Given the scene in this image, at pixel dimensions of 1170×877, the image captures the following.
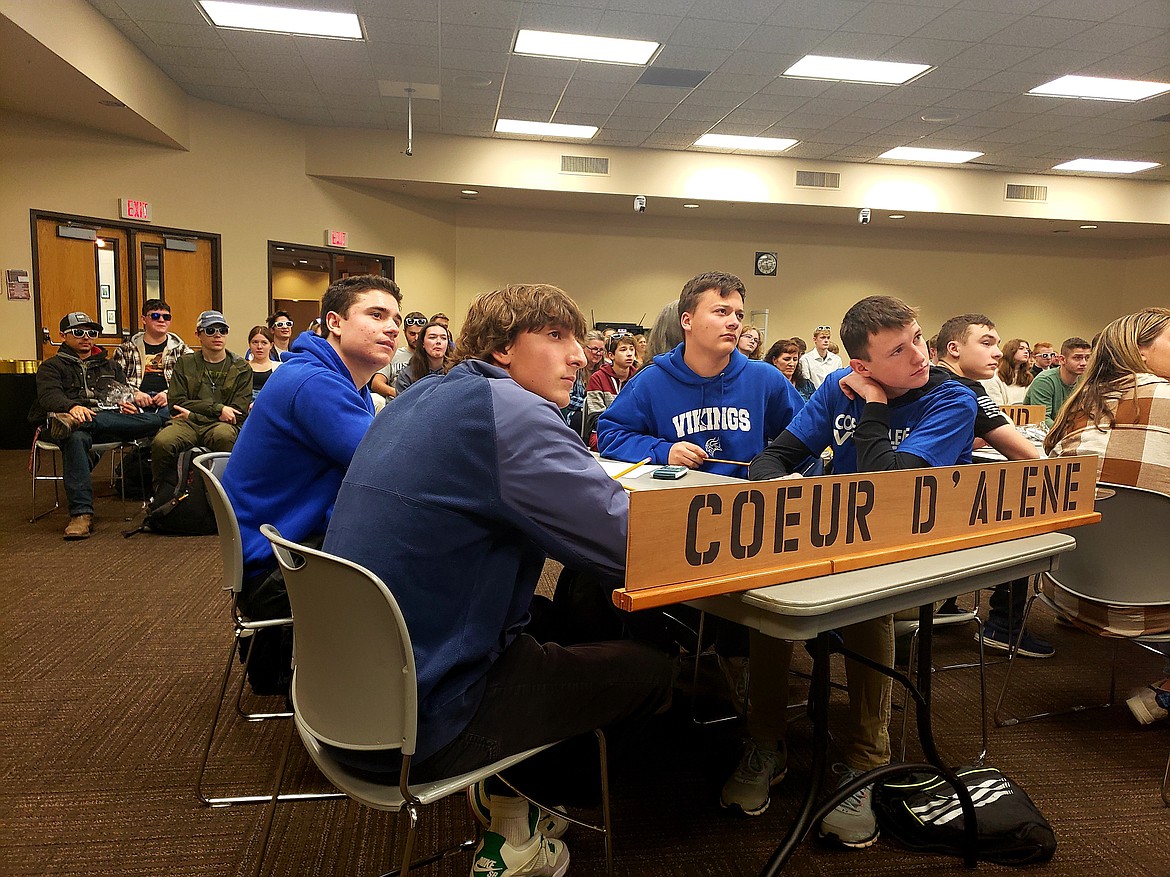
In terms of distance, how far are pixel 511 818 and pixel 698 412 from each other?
1448 mm

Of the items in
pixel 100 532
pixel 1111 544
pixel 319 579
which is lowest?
pixel 100 532

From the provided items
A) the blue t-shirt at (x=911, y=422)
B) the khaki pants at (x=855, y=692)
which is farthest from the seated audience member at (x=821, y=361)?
the khaki pants at (x=855, y=692)

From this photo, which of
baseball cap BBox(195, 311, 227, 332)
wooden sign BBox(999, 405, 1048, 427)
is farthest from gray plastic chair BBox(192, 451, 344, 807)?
wooden sign BBox(999, 405, 1048, 427)

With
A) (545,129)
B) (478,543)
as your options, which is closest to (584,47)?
(545,129)

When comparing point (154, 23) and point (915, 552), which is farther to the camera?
point (154, 23)

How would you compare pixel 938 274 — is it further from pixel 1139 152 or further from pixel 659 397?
pixel 659 397

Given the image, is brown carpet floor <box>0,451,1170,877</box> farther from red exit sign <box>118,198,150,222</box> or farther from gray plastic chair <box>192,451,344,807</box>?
red exit sign <box>118,198,150,222</box>

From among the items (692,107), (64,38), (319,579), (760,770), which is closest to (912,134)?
(692,107)

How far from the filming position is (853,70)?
6.51 metres

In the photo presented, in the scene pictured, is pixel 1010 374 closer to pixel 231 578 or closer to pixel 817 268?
pixel 817 268

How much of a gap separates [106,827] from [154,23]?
6.20 metres

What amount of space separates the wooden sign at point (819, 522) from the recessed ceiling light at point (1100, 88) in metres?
6.41

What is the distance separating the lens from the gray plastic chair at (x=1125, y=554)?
6.56 ft

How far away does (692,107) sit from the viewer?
764 centimetres
